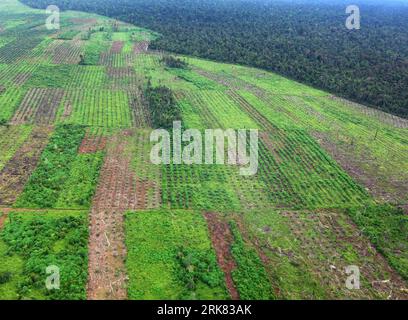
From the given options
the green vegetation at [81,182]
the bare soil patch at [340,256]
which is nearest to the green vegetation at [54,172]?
the green vegetation at [81,182]

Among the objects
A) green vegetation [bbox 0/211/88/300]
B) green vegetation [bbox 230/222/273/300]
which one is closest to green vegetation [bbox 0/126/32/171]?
green vegetation [bbox 0/211/88/300]

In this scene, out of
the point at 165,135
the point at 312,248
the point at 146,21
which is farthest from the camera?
the point at 146,21

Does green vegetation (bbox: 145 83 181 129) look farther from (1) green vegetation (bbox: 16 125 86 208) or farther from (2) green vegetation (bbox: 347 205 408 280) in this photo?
(2) green vegetation (bbox: 347 205 408 280)

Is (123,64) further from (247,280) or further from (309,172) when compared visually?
(247,280)

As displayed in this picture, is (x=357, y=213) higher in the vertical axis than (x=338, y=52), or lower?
lower

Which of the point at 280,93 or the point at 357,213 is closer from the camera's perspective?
the point at 357,213

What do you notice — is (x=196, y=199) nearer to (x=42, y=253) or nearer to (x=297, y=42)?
(x=42, y=253)

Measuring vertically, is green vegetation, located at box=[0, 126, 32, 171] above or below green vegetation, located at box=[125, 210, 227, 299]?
above

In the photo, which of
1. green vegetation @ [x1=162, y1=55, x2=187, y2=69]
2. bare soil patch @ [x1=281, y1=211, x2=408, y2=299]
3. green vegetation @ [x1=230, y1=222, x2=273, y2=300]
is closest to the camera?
green vegetation @ [x1=230, y1=222, x2=273, y2=300]

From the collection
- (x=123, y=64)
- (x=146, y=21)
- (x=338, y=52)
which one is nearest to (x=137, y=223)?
(x=123, y=64)
